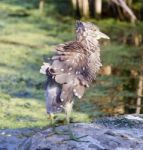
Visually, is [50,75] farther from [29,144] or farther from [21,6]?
[21,6]

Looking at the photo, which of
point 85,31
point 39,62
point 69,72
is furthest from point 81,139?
point 39,62

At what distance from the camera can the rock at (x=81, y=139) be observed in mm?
3571

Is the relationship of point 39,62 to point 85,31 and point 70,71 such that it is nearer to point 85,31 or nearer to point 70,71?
point 85,31

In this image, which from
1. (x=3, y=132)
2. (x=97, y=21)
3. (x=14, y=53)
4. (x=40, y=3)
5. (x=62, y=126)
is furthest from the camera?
(x=40, y=3)

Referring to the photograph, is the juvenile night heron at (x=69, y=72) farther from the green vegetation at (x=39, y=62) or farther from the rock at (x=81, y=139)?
the green vegetation at (x=39, y=62)

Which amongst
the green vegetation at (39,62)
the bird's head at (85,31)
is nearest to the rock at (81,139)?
the bird's head at (85,31)

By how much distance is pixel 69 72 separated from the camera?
3604mm

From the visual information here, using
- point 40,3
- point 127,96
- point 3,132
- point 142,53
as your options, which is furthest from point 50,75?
point 40,3

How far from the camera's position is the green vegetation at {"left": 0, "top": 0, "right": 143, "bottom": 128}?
19.4 ft

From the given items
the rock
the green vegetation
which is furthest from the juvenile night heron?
the green vegetation

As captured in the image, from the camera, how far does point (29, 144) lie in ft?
12.3

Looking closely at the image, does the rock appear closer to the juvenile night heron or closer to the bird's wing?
the juvenile night heron

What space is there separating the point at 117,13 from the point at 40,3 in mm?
1810

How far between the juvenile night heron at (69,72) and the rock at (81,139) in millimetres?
190
